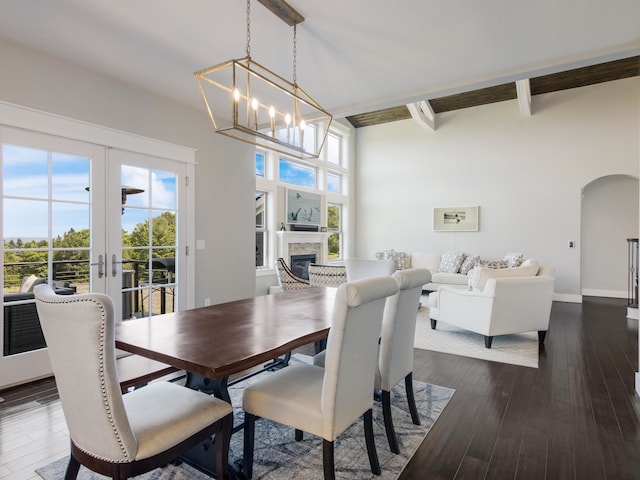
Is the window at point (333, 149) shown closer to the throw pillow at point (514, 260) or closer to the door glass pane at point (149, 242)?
the throw pillow at point (514, 260)

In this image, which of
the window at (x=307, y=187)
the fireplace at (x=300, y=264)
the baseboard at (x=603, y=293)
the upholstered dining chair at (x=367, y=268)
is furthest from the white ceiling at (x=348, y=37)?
the baseboard at (x=603, y=293)

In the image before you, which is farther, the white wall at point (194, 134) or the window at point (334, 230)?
the window at point (334, 230)

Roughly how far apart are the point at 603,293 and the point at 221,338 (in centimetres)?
794

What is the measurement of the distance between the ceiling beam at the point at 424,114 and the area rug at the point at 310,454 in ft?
19.0

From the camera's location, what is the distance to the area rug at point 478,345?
11.8ft

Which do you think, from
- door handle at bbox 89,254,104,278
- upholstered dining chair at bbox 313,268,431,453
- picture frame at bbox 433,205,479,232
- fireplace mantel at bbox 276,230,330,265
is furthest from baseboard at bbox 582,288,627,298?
door handle at bbox 89,254,104,278

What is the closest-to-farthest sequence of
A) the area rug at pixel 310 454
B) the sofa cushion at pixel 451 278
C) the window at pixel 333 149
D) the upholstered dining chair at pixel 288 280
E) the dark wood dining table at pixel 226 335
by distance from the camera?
the dark wood dining table at pixel 226 335
the area rug at pixel 310 454
the upholstered dining chair at pixel 288 280
the sofa cushion at pixel 451 278
the window at pixel 333 149

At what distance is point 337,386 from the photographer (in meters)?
1.50

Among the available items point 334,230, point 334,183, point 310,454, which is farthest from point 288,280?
point 334,183

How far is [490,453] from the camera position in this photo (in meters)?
1.98

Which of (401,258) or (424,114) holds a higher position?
(424,114)

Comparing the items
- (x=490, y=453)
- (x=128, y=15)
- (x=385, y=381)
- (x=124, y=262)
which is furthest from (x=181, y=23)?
(x=490, y=453)

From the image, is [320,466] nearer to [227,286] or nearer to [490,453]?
[490,453]

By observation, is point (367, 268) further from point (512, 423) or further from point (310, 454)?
point (310, 454)
